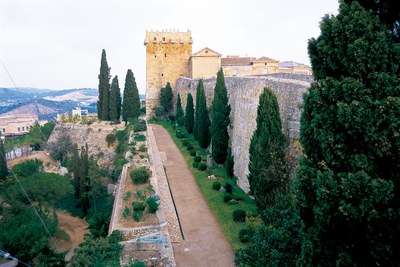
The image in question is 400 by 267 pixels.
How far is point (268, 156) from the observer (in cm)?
1250

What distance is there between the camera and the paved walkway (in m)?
11.2

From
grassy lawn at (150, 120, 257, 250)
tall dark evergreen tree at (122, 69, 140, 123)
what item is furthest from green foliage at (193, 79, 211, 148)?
tall dark evergreen tree at (122, 69, 140, 123)

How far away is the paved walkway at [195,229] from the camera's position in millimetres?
11164

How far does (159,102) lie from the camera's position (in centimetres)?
4322

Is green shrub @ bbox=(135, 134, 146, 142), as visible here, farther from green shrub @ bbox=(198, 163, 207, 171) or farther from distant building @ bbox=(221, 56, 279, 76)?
distant building @ bbox=(221, 56, 279, 76)

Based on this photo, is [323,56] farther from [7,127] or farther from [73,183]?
[7,127]

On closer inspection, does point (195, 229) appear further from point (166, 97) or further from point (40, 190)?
point (166, 97)

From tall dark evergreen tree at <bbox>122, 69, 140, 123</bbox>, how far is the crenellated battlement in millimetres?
5837

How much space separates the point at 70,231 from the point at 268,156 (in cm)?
1469

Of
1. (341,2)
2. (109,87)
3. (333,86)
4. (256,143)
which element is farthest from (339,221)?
(109,87)

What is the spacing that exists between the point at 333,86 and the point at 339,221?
1.92 meters

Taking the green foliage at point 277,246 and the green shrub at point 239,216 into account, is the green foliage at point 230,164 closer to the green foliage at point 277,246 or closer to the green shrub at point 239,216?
the green shrub at point 239,216

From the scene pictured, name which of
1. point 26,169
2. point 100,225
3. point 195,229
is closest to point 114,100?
point 26,169

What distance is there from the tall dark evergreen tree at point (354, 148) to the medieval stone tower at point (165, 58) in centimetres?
3734
